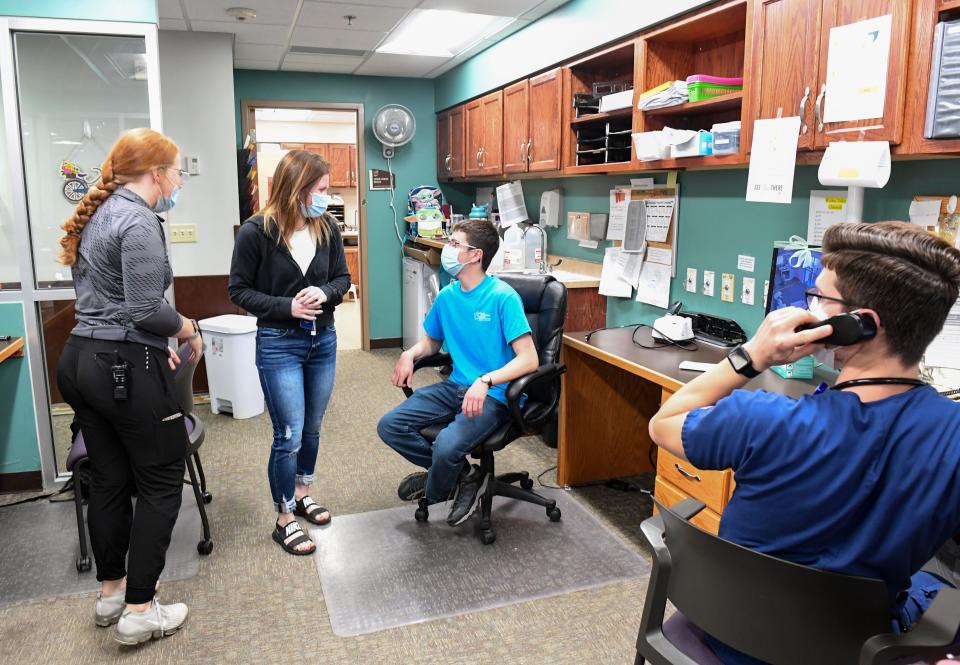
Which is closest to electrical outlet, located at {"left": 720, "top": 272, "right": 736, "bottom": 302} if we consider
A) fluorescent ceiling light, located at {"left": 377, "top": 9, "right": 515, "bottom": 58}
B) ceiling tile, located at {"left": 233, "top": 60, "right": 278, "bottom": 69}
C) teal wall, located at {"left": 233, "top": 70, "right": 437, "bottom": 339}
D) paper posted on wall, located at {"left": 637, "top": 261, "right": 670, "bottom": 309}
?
paper posted on wall, located at {"left": 637, "top": 261, "right": 670, "bottom": 309}

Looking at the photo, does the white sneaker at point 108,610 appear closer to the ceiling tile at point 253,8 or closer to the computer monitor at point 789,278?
the computer monitor at point 789,278

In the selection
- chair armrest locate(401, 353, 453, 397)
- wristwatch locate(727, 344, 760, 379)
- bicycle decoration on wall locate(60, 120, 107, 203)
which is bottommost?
chair armrest locate(401, 353, 453, 397)

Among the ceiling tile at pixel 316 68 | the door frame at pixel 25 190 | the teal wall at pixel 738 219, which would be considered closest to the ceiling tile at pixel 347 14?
the door frame at pixel 25 190

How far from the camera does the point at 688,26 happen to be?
2.75 metres

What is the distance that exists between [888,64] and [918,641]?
1496mm

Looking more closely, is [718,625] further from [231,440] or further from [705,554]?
[231,440]

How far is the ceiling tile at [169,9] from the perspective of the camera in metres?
3.80

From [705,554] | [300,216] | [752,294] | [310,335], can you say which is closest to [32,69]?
[300,216]

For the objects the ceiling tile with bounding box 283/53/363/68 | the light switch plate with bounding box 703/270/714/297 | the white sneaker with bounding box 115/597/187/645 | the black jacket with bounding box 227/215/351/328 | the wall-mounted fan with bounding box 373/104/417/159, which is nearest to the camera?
the white sneaker with bounding box 115/597/187/645

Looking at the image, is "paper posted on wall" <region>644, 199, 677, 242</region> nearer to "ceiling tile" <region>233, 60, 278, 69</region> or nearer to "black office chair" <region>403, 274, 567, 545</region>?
"black office chair" <region>403, 274, 567, 545</region>

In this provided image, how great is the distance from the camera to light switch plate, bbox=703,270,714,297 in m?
3.11

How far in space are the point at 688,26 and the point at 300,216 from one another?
63.9 inches

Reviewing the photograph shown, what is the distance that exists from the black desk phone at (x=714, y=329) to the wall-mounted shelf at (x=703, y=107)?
77 cm

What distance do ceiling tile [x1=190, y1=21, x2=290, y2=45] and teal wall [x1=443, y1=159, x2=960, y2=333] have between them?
2.27 m
